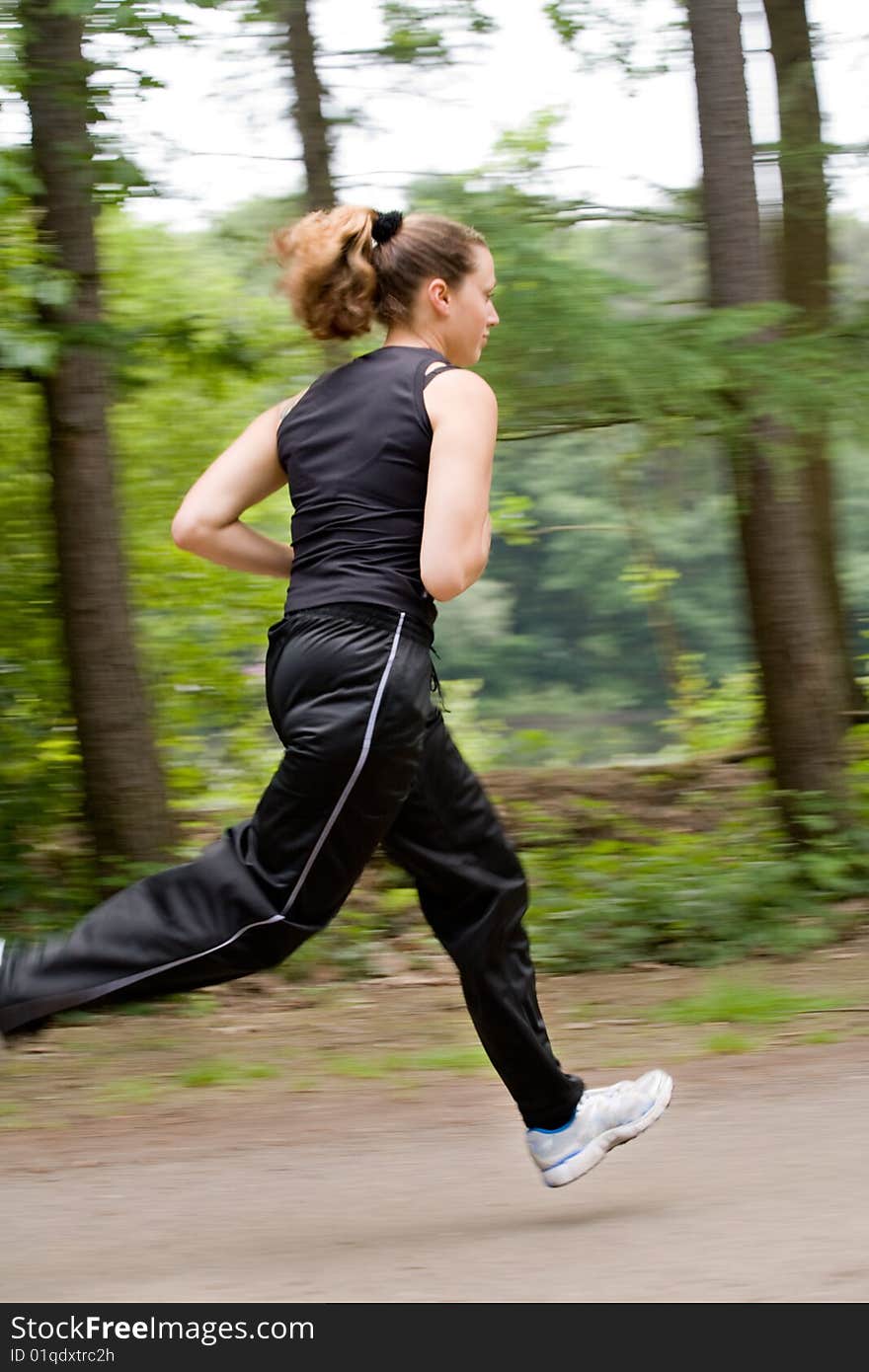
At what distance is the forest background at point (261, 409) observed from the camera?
730 cm

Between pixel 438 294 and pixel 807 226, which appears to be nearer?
pixel 438 294

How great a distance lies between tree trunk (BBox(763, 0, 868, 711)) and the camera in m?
8.41

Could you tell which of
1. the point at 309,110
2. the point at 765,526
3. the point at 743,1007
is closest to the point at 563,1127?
the point at 743,1007

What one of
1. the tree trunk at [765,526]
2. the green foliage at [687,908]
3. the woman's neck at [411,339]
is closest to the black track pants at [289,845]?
the woman's neck at [411,339]

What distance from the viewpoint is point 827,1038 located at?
5.66 meters

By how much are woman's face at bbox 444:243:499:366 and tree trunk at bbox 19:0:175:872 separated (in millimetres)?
4076

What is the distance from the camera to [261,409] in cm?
936

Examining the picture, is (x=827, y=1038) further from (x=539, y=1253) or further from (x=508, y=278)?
(x=508, y=278)

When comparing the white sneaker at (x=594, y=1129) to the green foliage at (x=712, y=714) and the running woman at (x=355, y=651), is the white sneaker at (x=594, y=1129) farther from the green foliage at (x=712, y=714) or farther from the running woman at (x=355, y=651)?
the green foliage at (x=712, y=714)

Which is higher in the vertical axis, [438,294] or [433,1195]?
[438,294]

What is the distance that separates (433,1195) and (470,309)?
2155mm

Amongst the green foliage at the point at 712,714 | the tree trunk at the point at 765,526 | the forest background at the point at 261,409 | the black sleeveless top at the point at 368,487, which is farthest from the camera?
the green foliage at the point at 712,714

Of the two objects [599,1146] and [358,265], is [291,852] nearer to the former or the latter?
[599,1146]

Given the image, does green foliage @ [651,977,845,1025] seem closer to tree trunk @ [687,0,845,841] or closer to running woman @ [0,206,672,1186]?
tree trunk @ [687,0,845,841]
